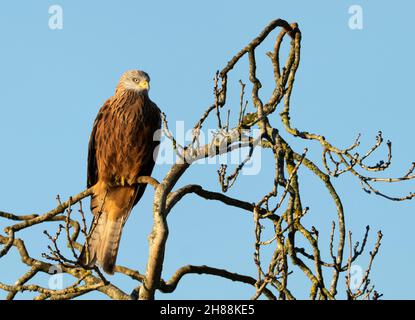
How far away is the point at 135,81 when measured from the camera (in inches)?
376

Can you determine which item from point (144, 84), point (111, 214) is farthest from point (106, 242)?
point (144, 84)

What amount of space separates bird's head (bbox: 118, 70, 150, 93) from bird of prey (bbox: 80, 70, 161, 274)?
9 cm

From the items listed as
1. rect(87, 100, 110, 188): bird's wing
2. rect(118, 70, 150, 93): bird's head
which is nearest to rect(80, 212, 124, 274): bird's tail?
rect(87, 100, 110, 188): bird's wing

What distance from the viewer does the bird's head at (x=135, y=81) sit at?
9.43m

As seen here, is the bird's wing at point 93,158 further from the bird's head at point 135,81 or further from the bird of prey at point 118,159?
the bird's head at point 135,81

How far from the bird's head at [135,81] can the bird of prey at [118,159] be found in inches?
3.5

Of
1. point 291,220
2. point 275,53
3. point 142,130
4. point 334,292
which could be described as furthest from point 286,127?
point 142,130

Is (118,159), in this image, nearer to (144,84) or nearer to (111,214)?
(111,214)

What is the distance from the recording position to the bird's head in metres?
9.43

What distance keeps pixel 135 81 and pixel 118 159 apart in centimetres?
105

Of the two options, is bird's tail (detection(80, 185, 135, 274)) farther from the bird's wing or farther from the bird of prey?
the bird's wing

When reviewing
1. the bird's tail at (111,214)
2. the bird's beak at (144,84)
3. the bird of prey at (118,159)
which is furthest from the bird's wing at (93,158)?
the bird's beak at (144,84)

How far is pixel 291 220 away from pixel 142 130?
3.01 metres
